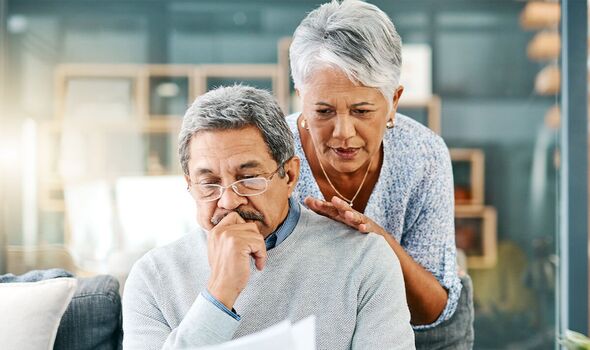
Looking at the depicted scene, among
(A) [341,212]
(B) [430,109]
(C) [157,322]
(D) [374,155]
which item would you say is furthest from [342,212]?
(B) [430,109]

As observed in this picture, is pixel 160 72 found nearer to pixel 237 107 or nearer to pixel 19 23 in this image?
pixel 19 23

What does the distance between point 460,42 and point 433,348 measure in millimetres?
2560

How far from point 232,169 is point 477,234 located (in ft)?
9.56

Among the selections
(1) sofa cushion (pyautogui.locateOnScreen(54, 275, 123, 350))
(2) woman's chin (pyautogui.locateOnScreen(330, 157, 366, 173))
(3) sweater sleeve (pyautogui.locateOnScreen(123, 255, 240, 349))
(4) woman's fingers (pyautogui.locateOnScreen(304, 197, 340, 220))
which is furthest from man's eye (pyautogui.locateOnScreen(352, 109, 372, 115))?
(1) sofa cushion (pyautogui.locateOnScreen(54, 275, 123, 350))

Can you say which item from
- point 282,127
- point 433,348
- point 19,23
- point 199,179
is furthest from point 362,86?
point 19,23

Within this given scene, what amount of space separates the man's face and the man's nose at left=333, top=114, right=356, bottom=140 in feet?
0.61

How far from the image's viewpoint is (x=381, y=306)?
163 centimetres

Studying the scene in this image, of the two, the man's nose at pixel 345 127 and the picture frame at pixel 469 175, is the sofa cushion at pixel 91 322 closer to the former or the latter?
the man's nose at pixel 345 127

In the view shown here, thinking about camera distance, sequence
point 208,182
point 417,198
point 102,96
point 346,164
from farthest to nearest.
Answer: point 102,96 < point 417,198 < point 346,164 < point 208,182

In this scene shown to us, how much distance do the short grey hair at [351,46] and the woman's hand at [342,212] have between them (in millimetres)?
289

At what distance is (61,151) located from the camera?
13.8 ft

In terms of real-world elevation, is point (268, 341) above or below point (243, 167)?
below

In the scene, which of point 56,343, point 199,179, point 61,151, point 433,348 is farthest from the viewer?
point 61,151

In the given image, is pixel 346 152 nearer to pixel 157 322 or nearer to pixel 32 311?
pixel 157 322
